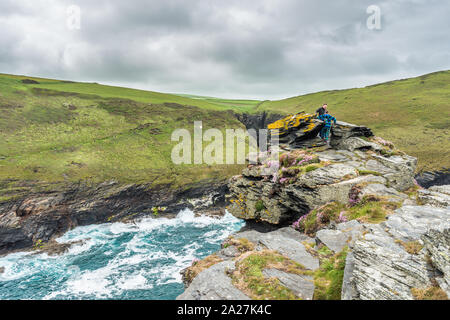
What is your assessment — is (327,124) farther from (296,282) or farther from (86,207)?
(86,207)

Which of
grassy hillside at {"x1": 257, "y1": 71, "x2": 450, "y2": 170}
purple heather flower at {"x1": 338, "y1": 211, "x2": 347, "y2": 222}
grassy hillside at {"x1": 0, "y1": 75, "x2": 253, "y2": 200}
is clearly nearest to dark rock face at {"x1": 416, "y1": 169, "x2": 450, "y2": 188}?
grassy hillside at {"x1": 257, "y1": 71, "x2": 450, "y2": 170}

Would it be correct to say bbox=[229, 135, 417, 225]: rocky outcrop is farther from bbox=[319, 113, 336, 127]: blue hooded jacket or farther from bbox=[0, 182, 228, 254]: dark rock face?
bbox=[0, 182, 228, 254]: dark rock face

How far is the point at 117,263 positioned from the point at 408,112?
13405cm

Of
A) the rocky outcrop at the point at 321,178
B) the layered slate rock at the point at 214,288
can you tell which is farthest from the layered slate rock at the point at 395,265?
the rocky outcrop at the point at 321,178

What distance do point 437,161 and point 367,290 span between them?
85503 mm

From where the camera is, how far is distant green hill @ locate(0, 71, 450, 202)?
60.5m

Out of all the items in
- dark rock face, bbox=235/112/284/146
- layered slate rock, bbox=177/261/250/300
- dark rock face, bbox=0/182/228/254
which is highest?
dark rock face, bbox=235/112/284/146

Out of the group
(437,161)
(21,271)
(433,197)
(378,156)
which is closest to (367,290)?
(433,197)

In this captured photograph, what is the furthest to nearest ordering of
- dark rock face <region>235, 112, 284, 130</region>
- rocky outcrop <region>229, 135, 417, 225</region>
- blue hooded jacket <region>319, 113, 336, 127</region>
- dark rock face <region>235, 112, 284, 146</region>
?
dark rock face <region>235, 112, 284, 130</region>, dark rock face <region>235, 112, 284, 146</region>, blue hooded jacket <region>319, 113, 336, 127</region>, rocky outcrop <region>229, 135, 417, 225</region>

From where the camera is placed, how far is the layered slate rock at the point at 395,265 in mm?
8637

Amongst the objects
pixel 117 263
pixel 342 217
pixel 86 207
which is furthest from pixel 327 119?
pixel 86 207

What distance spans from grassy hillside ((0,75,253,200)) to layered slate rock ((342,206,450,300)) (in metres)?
64.1

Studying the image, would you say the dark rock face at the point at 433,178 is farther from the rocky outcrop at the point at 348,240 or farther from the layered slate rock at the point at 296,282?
the layered slate rock at the point at 296,282

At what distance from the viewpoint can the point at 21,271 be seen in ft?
126
